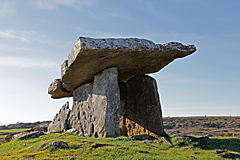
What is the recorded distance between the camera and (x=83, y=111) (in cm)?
1605

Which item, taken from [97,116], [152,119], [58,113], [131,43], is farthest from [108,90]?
[58,113]

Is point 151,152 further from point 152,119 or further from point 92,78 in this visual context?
point 92,78

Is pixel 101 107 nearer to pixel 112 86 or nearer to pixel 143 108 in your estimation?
pixel 112 86

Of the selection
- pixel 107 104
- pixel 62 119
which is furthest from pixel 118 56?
pixel 62 119

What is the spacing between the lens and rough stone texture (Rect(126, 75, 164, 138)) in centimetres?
1571

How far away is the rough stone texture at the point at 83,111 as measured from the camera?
15.1m

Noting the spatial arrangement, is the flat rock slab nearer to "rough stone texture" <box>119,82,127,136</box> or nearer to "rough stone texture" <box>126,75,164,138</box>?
"rough stone texture" <box>126,75,164,138</box>

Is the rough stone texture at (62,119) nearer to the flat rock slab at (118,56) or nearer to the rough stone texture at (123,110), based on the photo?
the flat rock slab at (118,56)

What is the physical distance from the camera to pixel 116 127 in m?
13.3

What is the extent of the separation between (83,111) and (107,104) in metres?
3.24

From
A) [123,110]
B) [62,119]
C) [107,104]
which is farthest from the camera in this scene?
[62,119]

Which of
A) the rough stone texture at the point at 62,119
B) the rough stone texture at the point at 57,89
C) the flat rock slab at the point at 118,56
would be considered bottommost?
the rough stone texture at the point at 62,119

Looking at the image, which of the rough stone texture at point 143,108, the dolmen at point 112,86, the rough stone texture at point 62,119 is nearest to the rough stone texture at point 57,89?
the dolmen at point 112,86

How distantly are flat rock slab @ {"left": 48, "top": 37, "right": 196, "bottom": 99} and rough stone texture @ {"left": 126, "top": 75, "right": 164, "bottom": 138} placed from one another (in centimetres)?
80
